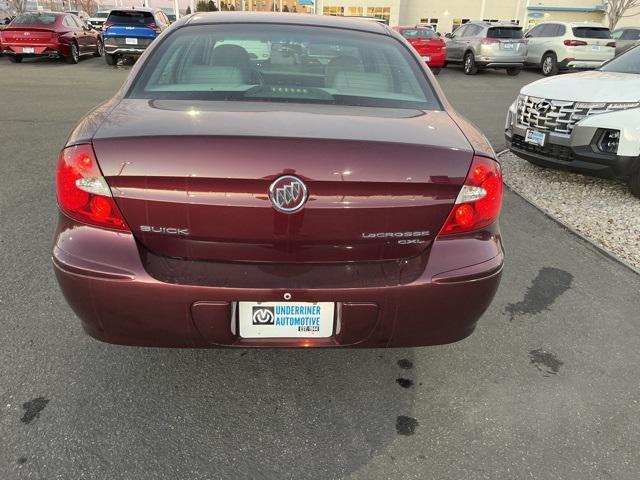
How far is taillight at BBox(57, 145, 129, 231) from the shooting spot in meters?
1.94

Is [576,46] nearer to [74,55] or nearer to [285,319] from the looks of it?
[74,55]

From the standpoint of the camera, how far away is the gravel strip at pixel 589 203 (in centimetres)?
448

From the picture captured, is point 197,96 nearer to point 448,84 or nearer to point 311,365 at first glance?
point 311,365

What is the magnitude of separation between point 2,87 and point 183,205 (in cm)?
1160

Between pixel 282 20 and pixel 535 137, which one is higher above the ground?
pixel 282 20

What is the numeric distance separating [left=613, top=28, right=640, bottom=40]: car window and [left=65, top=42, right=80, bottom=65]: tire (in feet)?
70.8

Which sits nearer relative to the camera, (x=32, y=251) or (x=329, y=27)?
(x=329, y=27)

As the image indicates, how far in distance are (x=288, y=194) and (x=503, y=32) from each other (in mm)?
17558

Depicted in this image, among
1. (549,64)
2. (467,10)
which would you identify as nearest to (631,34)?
(549,64)

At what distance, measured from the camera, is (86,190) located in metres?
1.97

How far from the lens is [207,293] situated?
1.95m

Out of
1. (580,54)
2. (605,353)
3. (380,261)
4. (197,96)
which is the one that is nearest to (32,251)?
(197,96)

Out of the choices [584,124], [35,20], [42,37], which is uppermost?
[35,20]

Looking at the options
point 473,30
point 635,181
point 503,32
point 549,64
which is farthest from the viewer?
point 473,30
